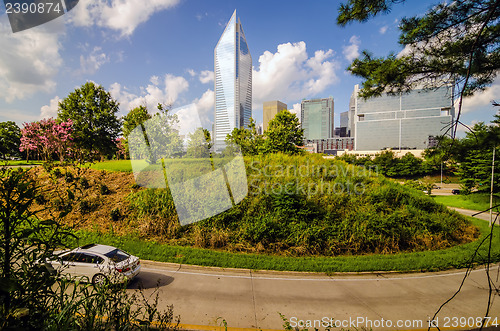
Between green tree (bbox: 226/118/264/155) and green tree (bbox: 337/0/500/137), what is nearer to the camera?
green tree (bbox: 337/0/500/137)

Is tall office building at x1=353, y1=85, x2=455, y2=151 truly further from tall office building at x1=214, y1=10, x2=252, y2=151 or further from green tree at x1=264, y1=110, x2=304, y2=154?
green tree at x1=264, y1=110, x2=304, y2=154

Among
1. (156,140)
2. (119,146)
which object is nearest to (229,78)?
(156,140)

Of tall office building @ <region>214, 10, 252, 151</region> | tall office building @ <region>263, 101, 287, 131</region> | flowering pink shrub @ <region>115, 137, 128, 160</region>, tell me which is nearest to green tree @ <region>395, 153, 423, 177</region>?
tall office building @ <region>214, 10, 252, 151</region>

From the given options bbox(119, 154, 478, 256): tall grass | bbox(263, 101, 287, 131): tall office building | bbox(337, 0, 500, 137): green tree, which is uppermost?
bbox(263, 101, 287, 131): tall office building

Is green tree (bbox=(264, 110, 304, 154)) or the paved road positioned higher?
green tree (bbox=(264, 110, 304, 154))

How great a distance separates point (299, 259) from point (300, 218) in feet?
8.24

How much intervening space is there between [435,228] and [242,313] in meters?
12.3

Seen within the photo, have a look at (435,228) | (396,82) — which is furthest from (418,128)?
(396,82)

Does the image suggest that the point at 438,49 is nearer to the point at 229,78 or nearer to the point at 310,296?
the point at 310,296

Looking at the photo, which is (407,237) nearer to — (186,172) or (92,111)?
(186,172)

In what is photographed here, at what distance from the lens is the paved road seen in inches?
223

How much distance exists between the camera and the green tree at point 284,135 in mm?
22047

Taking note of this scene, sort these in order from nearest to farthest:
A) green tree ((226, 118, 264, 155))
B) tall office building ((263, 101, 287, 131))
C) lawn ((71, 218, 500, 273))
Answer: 1. lawn ((71, 218, 500, 273))
2. green tree ((226, 118, 264, 155))
3. tall office building ((263, 101, 287, 131))

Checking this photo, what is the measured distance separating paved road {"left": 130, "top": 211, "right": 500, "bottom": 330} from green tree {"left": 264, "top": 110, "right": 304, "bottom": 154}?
14757 millimetres
